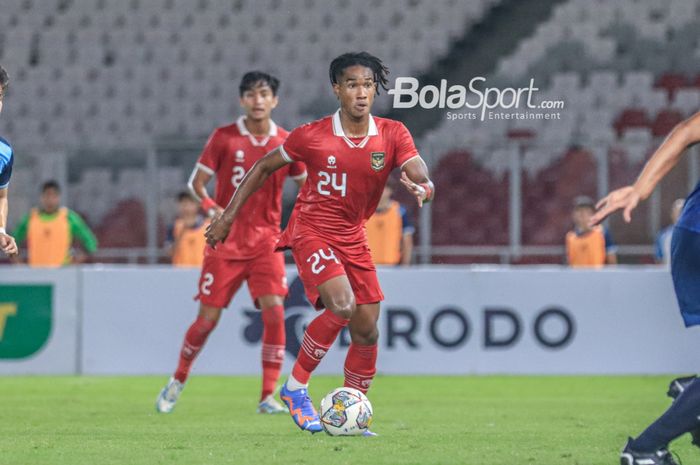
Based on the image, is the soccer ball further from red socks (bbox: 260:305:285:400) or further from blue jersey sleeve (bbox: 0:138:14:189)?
blue jersey sleeve (bbox: 0:138:14:189)

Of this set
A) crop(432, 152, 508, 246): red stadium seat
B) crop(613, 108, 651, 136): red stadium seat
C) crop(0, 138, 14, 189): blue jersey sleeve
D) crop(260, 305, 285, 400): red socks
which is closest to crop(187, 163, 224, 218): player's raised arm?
crop(260, 305, 285, 400): red socks

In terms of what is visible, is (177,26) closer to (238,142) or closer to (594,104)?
(594,104)

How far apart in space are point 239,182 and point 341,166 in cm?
207

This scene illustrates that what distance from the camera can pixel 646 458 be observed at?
5.09m

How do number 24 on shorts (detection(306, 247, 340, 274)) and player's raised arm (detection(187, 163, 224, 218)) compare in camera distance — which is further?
player's raised arm (detection(187, 163, 224, 218))

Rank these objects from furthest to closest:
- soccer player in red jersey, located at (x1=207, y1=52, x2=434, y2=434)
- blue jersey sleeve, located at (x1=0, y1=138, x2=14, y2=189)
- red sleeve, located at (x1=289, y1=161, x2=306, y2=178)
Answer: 1. red sleeve, located at (x1=289, y1=161, x2=306, y2=178)
2. blue jersey sleeve, located at (x1=0, y1=138, x2=14, y2=189)
3. soccer player in red jersey, located at (x1=207, y1=52, x2=434, y2=434)

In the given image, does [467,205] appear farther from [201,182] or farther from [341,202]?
[341,202]

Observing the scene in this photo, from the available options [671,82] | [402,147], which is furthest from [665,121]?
[402,147]

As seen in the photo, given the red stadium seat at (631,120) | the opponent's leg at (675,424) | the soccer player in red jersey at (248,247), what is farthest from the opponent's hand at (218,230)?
the red stadium seat at (631,120)

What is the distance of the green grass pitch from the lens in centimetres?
597

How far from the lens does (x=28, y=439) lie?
6840mm

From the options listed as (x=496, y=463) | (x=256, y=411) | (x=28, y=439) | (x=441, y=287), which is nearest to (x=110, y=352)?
(x=441, y=287)
